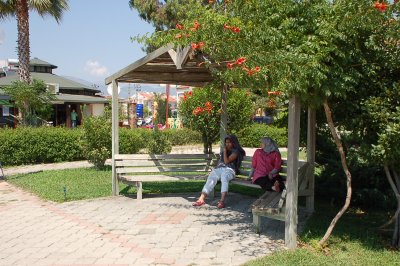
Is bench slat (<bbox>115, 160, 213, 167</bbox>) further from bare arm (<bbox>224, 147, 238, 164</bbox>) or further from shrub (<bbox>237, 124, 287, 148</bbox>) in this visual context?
shrub (<bbox>237, 124, 287, 148</bbox>)

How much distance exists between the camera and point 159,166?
880 cm

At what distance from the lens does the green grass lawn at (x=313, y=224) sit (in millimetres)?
4785

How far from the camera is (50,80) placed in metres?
32.1

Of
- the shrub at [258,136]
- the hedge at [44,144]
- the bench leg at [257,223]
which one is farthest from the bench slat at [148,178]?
the shrub at [258,136]

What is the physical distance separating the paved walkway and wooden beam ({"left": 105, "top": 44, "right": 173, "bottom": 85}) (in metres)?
2.47

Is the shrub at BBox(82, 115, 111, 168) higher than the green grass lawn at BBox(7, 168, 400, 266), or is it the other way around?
the shrub at BBox(82, 115, 111, 168)

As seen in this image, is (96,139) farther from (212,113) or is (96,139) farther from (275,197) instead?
(275,197)

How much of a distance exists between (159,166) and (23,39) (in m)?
12.2

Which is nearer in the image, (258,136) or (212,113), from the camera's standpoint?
(212,113)

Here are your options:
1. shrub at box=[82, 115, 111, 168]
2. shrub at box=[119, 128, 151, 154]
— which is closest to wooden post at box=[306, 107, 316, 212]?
shrub at box=[82, 115, 111, 168]

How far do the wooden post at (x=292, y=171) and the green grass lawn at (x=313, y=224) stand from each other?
217mm

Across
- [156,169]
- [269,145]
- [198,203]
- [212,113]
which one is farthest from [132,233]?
[212,113]

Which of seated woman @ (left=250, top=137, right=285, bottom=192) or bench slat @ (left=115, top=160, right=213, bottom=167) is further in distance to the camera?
bench slat @ (left=115, top=160, right=213, bottom=167)

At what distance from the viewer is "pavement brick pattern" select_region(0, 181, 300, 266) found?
16.2ft
